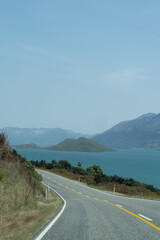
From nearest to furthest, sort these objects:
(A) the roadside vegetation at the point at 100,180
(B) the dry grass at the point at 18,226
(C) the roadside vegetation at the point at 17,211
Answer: (B) the dry grass at the point at 18,226 < (C) the roadside vegetation at the point at 17,211 < (A) the roadside vegetation at the point at 100,180

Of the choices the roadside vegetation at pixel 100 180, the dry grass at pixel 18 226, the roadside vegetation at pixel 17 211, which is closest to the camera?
the dry grass at pixel 18 226

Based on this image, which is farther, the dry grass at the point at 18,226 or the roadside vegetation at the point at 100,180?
the roadside vegetation at the point at 100,180

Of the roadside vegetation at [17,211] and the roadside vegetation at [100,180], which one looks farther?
the roadside vegetation at [100,180]

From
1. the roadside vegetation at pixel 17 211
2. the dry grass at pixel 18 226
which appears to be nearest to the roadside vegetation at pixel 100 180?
the roadside vegetation at pixel 17 211

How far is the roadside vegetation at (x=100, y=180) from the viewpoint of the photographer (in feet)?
116

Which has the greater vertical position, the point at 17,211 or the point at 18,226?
the point at 18,226

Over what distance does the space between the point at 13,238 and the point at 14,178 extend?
34.7 ft

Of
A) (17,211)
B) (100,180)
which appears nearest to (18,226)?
(17,211)

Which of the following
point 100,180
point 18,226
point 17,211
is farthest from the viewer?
point 100,180

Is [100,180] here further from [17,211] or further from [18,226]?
[18,226]

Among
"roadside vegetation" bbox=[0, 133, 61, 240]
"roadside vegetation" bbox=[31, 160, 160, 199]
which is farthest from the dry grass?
"roadside vegetation" bbox=[31, 160, 160, 199]

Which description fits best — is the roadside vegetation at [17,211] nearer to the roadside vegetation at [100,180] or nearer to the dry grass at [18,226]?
the dry grass at [18,226]

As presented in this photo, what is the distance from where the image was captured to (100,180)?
4859cm

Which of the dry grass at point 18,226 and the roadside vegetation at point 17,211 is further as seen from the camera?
the roadside vegetation at point 17,211
